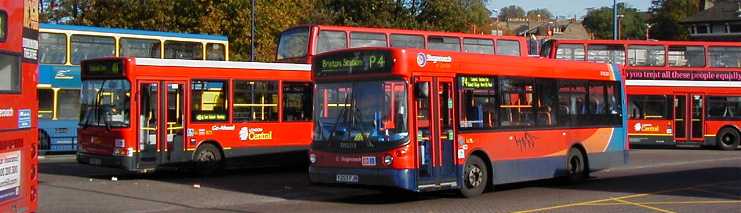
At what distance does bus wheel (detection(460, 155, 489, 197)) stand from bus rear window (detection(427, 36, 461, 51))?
31.7 feet

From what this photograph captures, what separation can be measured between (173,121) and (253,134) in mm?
2107

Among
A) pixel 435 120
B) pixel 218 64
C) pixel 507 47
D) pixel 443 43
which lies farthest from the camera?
pixel 507 47

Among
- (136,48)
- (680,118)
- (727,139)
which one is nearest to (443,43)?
(136,48)

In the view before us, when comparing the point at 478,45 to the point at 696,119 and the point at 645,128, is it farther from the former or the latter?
the point at 696,119

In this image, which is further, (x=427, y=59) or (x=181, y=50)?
(x=181, y=50)

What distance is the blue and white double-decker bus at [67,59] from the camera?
89.0 feet

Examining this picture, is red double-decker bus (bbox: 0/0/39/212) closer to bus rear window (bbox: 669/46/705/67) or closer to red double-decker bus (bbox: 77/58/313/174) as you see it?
red double-decker bus (bbox: 77/58/313/174)

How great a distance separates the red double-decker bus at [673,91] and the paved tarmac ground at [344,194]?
38.1ft

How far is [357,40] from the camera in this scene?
23922 millimetres

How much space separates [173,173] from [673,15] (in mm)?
98666

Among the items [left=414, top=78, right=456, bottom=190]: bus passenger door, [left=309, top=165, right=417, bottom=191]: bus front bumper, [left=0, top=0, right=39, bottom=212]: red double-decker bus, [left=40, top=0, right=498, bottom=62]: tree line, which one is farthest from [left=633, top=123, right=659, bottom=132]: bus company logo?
[left=0, top=0, right=39, bottom=212]: red double-decker bus

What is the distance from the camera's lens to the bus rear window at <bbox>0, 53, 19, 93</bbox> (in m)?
8.20

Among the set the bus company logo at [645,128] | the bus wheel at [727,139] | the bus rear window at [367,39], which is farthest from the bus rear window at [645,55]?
the bus rear window at [367,39]

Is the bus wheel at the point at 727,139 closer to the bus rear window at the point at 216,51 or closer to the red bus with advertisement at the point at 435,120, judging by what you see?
the red bus with advertisement at the point at 435,120
